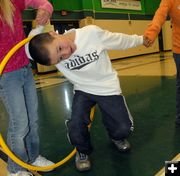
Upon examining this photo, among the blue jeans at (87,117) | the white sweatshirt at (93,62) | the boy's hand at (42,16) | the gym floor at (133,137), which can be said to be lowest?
the gym floor at (133,137)

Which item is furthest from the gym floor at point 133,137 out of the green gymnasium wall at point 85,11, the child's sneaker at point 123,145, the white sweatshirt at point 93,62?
the green gymnasium wall at point 85,11

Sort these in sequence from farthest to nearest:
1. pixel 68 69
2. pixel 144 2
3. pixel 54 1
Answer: pixel 144 2 → pixel 54 1 → pixel 68 69

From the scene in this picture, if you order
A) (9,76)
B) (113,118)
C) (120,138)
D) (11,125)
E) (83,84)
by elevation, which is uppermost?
(9,76)

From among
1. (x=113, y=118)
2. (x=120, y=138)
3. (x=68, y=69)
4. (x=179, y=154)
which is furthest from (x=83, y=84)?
(x=179, y=154)

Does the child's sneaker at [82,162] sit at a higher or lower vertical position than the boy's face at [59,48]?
lower

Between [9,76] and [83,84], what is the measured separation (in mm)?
542

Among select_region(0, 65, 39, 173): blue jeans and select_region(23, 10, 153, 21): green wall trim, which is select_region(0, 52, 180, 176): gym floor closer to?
select_region(0, 65, 39, 173): blue jeans

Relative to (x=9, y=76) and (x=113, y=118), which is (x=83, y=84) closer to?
(x=113, y=118)

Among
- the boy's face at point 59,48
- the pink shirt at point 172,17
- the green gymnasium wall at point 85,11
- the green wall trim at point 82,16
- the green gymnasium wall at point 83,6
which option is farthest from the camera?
the green gymnasium wall at point 83,6

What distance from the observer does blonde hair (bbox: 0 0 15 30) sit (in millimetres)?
1634

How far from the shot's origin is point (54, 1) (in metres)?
9.55

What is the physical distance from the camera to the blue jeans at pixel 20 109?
1727mm

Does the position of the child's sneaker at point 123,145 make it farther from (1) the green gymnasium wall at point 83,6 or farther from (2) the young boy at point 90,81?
(1) the green gymnasium wall at point 83,6

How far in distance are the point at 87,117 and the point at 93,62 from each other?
1.35ft
